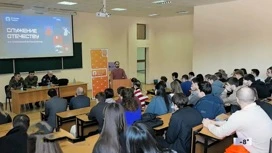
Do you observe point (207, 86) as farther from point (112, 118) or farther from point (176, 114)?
point (112, 118)

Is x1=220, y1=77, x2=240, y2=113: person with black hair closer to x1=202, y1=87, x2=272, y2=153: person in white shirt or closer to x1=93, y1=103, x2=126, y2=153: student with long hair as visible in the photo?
x1=202, y1=87, x2=272, y2=153: person in white shirt

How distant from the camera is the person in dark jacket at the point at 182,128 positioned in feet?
9.58

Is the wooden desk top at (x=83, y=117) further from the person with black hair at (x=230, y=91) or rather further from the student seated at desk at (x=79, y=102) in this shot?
the person with black hair at (x=230, y=91)

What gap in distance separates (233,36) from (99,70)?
16.6 ft

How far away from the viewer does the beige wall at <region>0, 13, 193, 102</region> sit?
10180mm

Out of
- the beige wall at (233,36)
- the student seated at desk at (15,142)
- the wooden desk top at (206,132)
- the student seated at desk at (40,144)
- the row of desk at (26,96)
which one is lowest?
the row of desk at (26,96)

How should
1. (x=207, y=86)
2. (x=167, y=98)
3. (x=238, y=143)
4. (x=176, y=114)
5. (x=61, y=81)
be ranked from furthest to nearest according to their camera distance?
(x=61, y=81)
(x=167, y=98)
(x=207, y=86)
(x=176, y=114)
(x=238, y=143)

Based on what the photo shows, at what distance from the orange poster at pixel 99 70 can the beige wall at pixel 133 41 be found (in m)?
0.98

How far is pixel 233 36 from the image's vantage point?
7875 mm

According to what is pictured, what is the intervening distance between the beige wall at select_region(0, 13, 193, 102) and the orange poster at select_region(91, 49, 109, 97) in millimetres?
977

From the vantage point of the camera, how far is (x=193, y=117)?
9.89ft

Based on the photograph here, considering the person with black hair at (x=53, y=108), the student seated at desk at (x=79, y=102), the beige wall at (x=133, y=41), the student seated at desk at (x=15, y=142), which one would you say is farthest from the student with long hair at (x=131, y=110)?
the beige wall at (x=133, y=41)

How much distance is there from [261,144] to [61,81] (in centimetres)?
673

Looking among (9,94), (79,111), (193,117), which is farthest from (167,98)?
(9,94)
